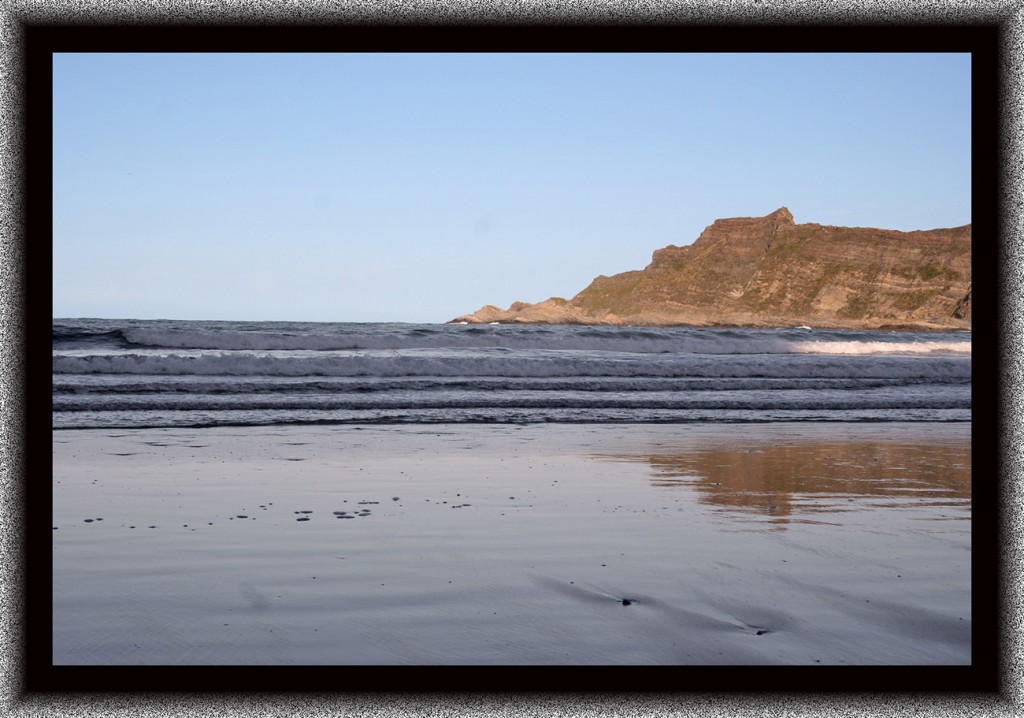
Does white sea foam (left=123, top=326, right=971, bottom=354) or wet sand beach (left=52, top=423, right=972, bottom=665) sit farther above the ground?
white sea foam (left=123, top=326, right=971, bottom=354)

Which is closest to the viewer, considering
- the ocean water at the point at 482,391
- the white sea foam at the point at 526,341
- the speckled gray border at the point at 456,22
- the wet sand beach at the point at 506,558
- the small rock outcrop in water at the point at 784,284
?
the speckled gray border at the point at 456,22

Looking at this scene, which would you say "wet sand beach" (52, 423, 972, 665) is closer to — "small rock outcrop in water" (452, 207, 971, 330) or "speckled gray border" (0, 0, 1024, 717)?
"speckled gray border" (0, 0, 1024, 717)

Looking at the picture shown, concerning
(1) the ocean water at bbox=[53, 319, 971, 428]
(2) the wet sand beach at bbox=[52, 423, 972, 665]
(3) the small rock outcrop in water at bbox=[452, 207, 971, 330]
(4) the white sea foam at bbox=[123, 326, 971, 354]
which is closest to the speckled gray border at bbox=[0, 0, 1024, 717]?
(2) the wet sand beach at bbox=[52, 423, 972, 665]

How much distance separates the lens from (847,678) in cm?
140

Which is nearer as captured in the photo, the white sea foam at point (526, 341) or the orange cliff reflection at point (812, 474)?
the orange cliff reflection at point (812, 474)

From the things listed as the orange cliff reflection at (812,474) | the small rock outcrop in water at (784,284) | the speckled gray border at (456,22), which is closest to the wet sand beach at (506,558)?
the orange cliff reflection at (812,474)

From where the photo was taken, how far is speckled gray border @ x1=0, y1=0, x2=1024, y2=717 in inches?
54.6

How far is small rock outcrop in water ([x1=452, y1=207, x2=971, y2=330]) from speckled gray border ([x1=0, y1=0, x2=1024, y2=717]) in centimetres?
6848

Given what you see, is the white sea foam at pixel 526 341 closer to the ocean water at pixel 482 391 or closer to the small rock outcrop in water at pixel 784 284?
the ocean water at pixel 482 391

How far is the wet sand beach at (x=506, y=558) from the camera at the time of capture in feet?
7.56

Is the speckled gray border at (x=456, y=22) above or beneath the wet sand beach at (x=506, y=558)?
above

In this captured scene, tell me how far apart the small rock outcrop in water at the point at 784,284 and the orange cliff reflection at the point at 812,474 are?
63055 mm

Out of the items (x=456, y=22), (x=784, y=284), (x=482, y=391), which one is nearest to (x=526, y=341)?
(x=482, y=391)

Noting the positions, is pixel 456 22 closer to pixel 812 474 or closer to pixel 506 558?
pixel 506 558
